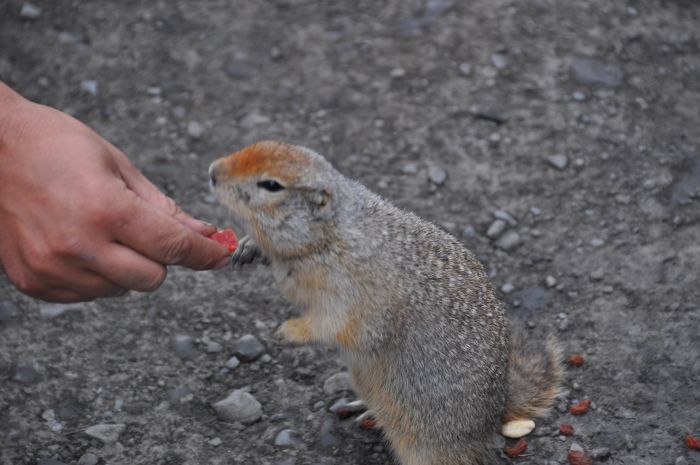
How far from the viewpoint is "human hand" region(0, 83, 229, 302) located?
269cm


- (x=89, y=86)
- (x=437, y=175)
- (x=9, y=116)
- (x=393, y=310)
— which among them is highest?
(x=9, y=116)

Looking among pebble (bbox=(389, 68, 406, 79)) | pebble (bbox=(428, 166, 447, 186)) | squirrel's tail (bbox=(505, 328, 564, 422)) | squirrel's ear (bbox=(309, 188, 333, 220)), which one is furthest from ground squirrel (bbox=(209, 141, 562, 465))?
pebble (bbox=(389, 68, 406, 79))

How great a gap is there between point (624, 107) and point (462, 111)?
0.84 metres

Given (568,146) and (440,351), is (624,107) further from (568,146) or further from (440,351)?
(440,351)

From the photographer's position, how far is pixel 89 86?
199 inches

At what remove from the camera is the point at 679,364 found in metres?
3.50

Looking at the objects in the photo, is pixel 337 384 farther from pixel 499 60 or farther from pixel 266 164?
pixel 499 60

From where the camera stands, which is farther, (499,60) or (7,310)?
(499,60)

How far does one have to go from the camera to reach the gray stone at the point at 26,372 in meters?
3.54

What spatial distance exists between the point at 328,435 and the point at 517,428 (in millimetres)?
690

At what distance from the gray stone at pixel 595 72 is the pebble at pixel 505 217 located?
42.8 inches

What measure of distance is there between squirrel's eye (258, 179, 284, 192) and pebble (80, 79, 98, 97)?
2404 millimetres

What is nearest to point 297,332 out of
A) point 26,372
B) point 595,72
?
point 26,372

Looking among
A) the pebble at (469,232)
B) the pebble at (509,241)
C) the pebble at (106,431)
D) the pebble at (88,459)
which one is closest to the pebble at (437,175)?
the pebble at (469,232)
